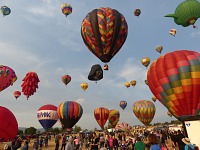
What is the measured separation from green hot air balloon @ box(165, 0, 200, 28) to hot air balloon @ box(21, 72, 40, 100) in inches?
1003

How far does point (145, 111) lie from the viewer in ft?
119

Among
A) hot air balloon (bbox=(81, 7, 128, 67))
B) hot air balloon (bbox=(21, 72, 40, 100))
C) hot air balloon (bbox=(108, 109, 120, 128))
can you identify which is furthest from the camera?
hot air balloon (bbox=(108, 109, 120, 128))

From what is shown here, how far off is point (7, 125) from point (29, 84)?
22.5 meters

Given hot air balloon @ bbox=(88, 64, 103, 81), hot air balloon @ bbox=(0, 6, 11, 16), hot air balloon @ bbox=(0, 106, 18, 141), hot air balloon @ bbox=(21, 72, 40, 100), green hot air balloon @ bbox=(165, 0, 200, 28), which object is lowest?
hot air balloon @ bbox=(0, 106, 18, 141)

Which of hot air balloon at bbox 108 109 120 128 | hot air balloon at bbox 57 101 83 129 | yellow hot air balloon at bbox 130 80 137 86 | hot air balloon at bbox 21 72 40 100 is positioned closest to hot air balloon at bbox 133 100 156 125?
hot air balloon at bbox 57 101 83 129

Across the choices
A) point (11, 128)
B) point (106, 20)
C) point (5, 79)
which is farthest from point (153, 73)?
point (5, 79)

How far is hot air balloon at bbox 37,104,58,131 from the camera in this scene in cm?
3503

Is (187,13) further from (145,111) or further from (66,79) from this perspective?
(66,79)

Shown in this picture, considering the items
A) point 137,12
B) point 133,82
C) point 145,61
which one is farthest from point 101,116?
point 137,12

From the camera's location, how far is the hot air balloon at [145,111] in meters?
36.2

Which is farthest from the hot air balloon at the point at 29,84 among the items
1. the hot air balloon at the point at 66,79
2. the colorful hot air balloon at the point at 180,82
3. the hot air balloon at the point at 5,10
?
the colorful hot air balloon at the point at 180,82

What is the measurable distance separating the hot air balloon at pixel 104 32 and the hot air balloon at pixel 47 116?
16575 mm

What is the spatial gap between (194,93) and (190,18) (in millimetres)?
17775

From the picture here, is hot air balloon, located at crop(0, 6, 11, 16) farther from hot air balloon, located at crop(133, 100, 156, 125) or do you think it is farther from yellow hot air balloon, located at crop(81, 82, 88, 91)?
hot air balloon, located at crop(133, 100, 156, 125)
